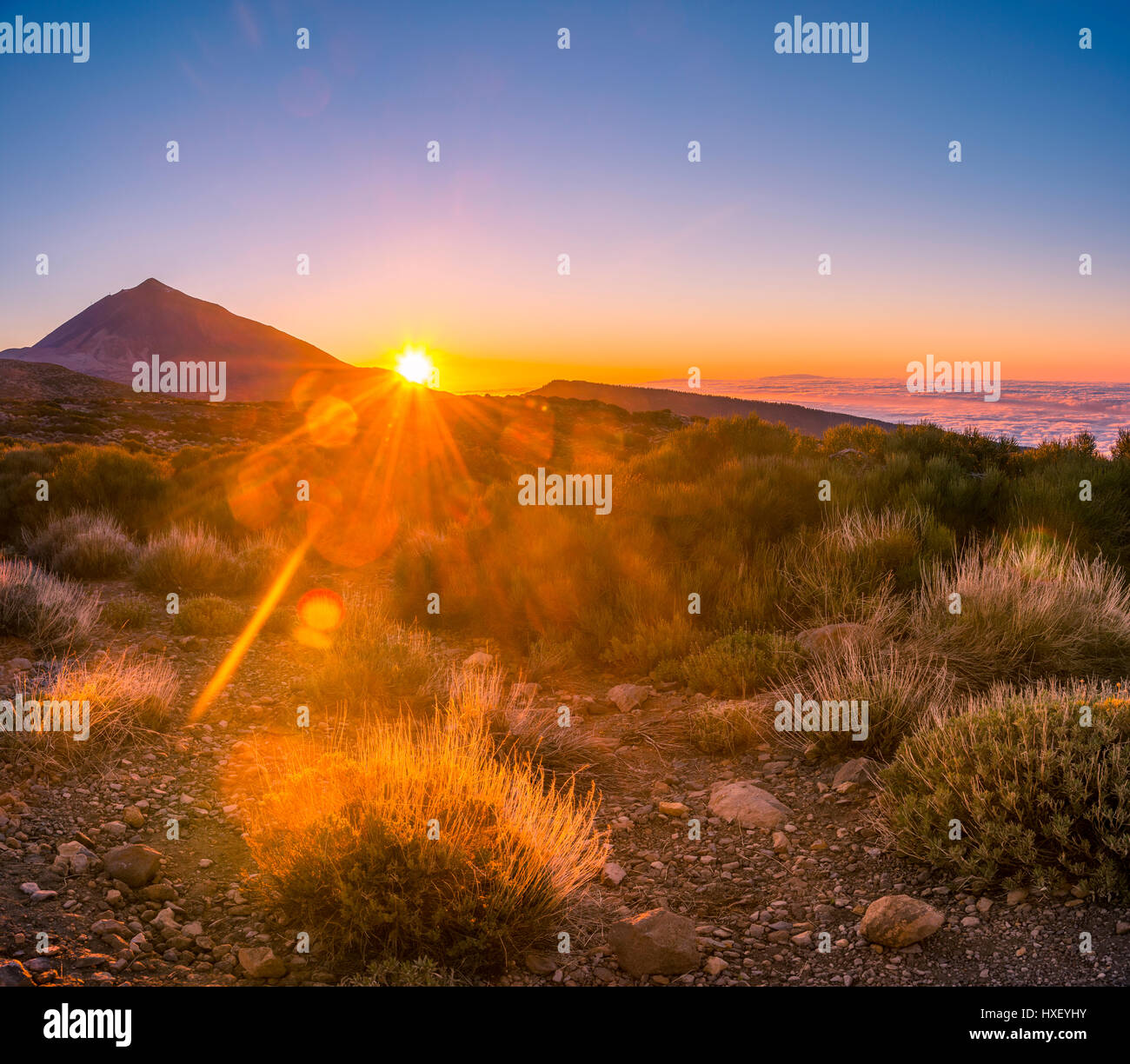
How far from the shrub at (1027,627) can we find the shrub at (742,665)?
3.22ft

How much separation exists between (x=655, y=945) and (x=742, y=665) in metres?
2.91

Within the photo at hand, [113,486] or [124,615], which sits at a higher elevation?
[113,486]

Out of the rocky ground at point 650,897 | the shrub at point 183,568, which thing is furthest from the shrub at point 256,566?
the rocky ground at point 650,897

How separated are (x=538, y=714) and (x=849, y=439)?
33.7 feet

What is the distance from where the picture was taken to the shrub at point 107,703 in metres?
4.05

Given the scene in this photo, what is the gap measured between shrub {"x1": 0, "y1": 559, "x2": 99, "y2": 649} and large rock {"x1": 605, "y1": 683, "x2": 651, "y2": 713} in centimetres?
445

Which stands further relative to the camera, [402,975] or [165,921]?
[165,921]

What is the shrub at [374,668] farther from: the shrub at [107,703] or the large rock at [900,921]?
the large rock at [900,921]

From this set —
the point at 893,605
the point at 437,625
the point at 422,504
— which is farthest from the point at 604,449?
the point at 893,605

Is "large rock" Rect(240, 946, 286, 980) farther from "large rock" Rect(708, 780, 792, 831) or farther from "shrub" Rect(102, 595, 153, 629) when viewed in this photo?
"shrub" Rect(102, 595, 153, 629)

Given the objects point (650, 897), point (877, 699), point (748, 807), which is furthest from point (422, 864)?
point (877, 699)

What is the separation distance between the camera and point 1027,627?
205 inches

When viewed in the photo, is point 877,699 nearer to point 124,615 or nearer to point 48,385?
point 124,615
